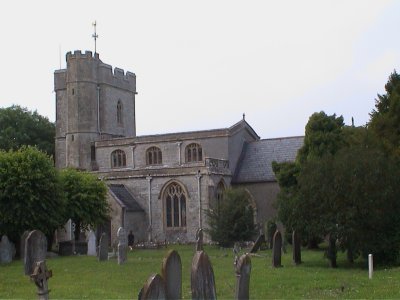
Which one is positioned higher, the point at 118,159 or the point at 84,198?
the point at 118,159

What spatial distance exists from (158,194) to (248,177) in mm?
6259

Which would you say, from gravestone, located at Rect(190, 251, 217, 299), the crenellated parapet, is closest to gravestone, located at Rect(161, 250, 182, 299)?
gravestone, located at Rect(190, 251, 217, 299)

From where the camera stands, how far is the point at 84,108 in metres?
54.9

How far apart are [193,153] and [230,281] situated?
29.4 meters

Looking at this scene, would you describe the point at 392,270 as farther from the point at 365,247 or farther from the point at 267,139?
the point at 267,139

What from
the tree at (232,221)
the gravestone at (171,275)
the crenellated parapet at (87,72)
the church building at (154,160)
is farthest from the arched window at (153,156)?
the gravestone at (171,275)

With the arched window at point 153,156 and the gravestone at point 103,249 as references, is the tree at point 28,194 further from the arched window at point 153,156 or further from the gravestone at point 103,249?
the arched window at point 153,156

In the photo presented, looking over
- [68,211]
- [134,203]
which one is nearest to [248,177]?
[134,203]

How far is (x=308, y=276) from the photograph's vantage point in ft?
70.5

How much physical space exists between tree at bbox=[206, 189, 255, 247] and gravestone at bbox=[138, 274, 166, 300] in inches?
1048

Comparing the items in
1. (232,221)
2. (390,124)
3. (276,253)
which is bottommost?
(276,253)

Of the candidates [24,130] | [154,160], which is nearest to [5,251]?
[154,160]

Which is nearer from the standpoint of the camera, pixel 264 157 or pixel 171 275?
pixel 171 275

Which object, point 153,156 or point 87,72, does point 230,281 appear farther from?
point 87,72
